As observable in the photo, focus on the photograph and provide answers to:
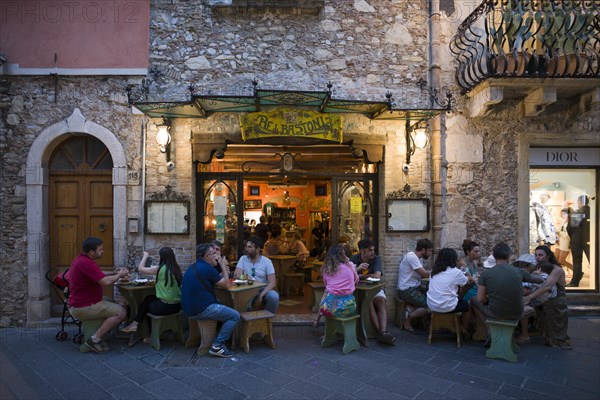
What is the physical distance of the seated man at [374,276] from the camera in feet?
17.3

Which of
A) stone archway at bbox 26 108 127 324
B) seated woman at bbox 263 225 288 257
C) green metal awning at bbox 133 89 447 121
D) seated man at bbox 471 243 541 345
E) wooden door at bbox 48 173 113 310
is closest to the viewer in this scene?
seated man at bbox 471 243 541 345

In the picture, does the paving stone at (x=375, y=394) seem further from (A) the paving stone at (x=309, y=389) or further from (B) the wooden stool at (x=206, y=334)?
(B) the wooden stool at (x=206, y=334)

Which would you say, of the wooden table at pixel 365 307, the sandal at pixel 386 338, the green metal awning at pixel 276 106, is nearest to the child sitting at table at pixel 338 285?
the wooden table at pixel 365 307

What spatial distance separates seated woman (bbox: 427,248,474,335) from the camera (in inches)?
196

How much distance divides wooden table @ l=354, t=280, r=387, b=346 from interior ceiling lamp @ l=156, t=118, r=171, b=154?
3.84 metres

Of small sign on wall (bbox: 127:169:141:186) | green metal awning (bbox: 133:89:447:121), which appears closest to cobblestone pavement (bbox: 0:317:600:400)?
small sign on wall (bbox: 127:169:141:186)

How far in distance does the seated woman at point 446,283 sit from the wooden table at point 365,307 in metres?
0.74

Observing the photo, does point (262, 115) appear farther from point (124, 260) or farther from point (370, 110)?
point (124, 260)

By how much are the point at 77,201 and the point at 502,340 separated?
22.5 ft

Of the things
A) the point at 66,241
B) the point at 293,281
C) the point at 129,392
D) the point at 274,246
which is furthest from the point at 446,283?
the point at 66,241

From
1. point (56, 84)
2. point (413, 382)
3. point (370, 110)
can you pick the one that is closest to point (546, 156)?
point (370, 110)

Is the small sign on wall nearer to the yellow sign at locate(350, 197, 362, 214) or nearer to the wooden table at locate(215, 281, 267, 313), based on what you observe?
the wooden table at locate(215, 281, 267, 313)

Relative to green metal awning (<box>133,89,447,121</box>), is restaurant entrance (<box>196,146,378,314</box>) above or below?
below

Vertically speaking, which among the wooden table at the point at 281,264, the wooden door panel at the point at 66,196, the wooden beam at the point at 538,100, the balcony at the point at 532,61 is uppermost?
the balcony at the point at 532,61
